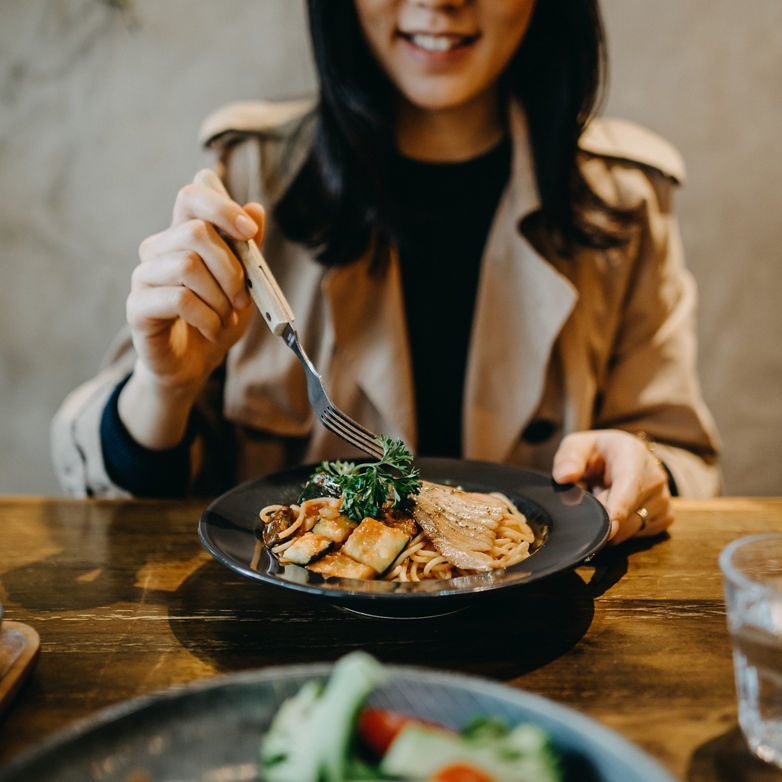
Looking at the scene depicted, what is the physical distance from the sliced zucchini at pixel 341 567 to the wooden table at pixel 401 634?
6 centimetres

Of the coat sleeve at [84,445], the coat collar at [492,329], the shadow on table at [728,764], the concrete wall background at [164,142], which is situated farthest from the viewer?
the concrete wall background at [164,142]

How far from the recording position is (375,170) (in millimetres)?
1774

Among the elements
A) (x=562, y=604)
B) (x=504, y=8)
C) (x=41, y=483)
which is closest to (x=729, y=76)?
(x=504, y=8)

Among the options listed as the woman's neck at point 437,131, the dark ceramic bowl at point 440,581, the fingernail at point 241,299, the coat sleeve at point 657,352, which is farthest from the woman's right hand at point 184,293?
the coat sleeve at point 657,352

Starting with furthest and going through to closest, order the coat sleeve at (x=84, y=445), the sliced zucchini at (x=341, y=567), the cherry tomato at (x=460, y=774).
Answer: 1. the coat sleeve at (x=84, y=445)
2. the sliced zucchini at (x=341, y=567)
3. the cherry tomato at (x=460, y=774)

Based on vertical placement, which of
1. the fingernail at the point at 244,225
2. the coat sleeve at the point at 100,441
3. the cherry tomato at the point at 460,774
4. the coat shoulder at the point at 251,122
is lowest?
the coat sleeve at the point at 100,441

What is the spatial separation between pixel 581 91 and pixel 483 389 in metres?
0.76

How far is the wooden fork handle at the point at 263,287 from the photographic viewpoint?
1157 millimetres

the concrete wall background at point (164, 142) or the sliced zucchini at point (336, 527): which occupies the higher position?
the concrete wall background at point (164, 142)

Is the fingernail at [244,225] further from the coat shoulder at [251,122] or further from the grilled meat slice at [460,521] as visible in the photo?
the coat shoulder at [251,122]

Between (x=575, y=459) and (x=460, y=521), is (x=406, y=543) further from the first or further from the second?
(x=575, y=459)

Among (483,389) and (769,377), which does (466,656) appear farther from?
(769,377)

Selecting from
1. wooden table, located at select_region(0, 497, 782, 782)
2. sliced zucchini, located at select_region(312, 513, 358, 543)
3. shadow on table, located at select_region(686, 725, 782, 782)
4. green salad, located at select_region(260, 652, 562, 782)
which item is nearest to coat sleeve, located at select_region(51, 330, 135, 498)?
wooden table, located at select_region(0, 497, 782, 782)

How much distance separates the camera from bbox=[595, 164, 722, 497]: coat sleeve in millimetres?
1810
